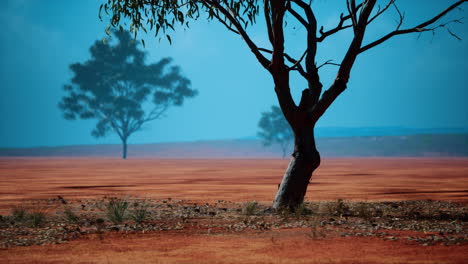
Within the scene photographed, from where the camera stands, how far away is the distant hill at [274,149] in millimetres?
94500

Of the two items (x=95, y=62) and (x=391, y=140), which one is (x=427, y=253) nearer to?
(x=95, y=62)

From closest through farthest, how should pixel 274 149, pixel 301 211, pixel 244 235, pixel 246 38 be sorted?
pixel 244 235 < pixel 301 211 < pixel 246 38 < pixel 274 149

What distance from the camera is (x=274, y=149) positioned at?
385 feet

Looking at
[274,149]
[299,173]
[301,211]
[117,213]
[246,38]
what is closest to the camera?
[117,213]

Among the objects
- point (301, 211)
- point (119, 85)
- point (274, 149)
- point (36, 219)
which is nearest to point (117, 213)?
point (36, 219)

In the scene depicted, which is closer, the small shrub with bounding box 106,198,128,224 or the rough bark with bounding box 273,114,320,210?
the small shrub with bounding box 106,198,128,224

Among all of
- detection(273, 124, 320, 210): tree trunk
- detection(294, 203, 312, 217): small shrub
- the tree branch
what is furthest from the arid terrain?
the tree branch

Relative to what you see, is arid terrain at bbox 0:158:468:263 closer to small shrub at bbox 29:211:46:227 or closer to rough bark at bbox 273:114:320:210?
small shrub at bbox 29:211:46:227

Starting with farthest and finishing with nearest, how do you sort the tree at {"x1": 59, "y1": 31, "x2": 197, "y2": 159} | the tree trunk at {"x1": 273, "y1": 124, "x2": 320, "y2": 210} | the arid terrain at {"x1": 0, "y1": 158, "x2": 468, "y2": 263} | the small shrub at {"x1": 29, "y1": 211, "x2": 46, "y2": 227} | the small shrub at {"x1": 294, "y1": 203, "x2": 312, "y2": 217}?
the tree at {"x1": 59, "y1": 31, "x2": 197, "y2": 159}, the tree trunk at {"x1": 273, "y1": 124, "x2": 320, "y2": 210}, the small shrub at {"x1": 294, "y1": 203, "x2": 312, "y2": 217}, the small shrub at {"x1": 29, "y1": 211, "x2": 46, "y2": 227}, the arid terrain at {"x1": 0, "y1": 158, "x2": 468, "y2": 263}

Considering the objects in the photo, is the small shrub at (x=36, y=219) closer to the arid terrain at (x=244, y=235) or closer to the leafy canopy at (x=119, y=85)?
the arid terrain at (x=244, y=235)

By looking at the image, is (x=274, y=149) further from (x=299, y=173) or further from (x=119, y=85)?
(x=299, y=173)

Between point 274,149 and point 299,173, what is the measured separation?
104507mm

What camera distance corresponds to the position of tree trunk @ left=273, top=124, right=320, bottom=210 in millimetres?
13023

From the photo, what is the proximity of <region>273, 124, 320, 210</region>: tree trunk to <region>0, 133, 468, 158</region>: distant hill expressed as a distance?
78.2 meters
